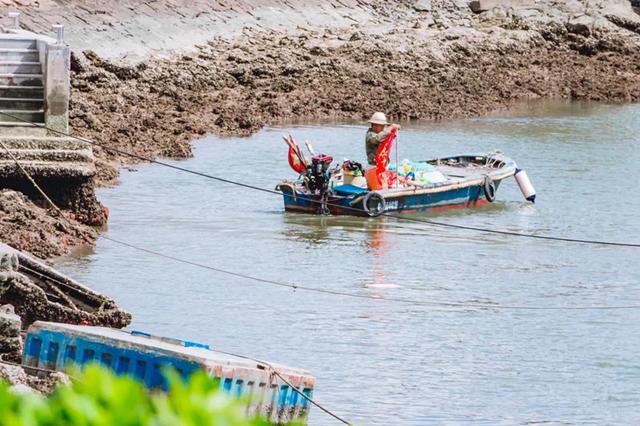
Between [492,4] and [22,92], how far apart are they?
2610 centimetres

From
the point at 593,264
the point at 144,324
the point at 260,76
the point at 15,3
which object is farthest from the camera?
the point at 260,76

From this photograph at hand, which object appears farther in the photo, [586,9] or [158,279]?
[586,9]

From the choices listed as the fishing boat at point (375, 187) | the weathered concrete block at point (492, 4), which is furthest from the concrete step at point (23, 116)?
the weathered concrete block at point (492, 4)

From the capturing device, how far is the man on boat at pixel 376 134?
1762 cm

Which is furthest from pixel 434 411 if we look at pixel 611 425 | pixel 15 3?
pixel 15 3

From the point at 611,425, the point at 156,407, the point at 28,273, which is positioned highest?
the point at 156,407

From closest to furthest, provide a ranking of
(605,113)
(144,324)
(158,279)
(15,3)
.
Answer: (144,324) → (158,279) → (15,3) → (605,113)

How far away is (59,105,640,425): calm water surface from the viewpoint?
428 inches

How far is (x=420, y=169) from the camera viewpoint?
19.3m

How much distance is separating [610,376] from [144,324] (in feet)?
13.7

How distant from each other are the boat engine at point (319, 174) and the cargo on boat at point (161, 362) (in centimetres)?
909

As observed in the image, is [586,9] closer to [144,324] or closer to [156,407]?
[144,324]

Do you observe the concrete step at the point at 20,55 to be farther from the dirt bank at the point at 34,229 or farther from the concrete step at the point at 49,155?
the dirt bank at the point at 34,229

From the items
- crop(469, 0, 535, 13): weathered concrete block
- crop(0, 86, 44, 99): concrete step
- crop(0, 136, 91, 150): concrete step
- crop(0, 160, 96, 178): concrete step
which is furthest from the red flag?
crop(469, 0, 535, 13): weathered concrete block
